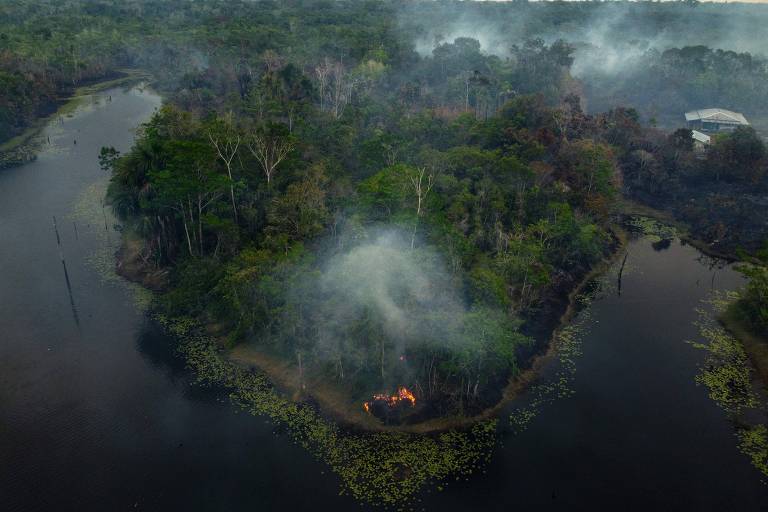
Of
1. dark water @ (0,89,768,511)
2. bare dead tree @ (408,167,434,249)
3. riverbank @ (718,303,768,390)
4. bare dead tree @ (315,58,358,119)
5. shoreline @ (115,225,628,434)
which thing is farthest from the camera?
bare dead tree @ (315,58,358,119)

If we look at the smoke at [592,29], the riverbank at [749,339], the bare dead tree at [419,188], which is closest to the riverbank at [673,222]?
the riverbank at [749,339]

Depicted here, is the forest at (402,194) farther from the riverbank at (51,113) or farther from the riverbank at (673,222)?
the riverbank at (51,113)

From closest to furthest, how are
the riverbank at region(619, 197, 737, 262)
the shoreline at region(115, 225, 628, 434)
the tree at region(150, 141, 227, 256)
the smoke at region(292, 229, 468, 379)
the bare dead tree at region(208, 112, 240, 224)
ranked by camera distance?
the shoreline at region(115, 225, 628, 434) → the smoke at region(292, 229, 468, 379) → the tree at region(150, 141, 227, 256) → the bare dead tree at region(208, 112, 240, 224) → the riverbank at region(619, 197, 737, 262)

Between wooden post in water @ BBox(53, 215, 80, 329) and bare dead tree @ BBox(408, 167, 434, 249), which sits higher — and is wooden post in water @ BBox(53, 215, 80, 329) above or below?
below

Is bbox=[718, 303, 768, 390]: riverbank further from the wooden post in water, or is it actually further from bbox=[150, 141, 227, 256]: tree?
the wooden post in water

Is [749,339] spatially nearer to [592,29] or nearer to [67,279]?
[67,279]

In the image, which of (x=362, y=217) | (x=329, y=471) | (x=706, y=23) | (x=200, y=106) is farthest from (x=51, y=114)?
(x=706, y=23)

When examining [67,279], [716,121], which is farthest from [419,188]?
[716,121]

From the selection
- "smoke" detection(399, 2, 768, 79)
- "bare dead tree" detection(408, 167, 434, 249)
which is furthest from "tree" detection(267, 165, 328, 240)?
"smoke" detection(399, 2, 768, 79)
